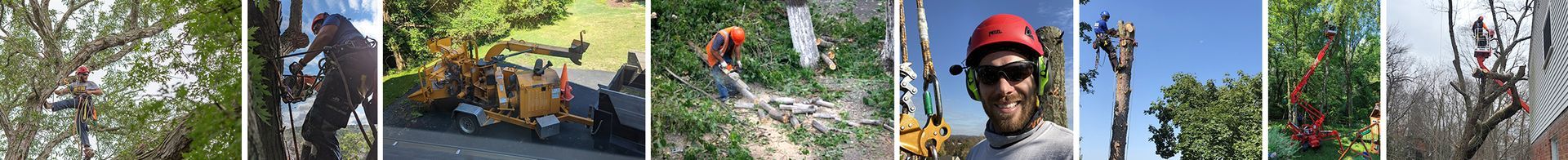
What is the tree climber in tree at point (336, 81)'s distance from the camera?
7309 mm

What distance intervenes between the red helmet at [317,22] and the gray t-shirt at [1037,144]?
151 inches

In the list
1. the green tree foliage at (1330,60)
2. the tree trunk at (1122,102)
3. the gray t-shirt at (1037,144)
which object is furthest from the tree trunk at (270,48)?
the green tree foliage at (1330,60)

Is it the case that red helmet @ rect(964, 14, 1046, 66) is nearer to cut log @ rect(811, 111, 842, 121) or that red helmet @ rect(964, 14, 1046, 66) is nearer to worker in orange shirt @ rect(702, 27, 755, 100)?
cut log @ rect(811, 111, 842, 121)

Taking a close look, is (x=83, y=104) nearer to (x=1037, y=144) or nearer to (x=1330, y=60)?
(x=1037, y=144)

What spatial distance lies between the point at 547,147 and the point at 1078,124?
3030 mm

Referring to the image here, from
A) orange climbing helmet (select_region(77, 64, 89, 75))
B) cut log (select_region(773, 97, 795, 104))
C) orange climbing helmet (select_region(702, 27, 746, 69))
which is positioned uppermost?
orange climbing helmet (select_region(702, 27, 746, 69))

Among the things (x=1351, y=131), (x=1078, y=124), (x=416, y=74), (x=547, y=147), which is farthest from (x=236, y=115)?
(x=1351, y=131)

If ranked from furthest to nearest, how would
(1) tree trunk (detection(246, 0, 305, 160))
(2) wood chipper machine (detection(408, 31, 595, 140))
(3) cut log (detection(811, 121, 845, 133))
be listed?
1. (3) cut log (detection(811, 121, 845, 133))
2. (1) tree trunk (detection(246, 0, 305, 160))
3. (2) wood chipper machine (detection(408, 31, 595, 140))

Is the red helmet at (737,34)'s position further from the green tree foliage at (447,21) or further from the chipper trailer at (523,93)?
the green tree foliage at (447,21)

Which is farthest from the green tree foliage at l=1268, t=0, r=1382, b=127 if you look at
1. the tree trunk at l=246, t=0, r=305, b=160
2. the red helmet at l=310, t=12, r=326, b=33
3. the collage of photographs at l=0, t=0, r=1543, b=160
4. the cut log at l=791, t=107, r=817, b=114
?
the tree trunk at l=246, t=0, r=305, b=160

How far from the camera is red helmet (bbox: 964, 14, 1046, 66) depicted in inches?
283

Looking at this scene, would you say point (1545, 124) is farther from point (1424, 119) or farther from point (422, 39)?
point (422, 39)

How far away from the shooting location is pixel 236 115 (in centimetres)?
750

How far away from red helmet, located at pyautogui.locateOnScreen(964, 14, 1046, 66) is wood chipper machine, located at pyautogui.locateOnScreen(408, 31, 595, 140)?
2.23 m
